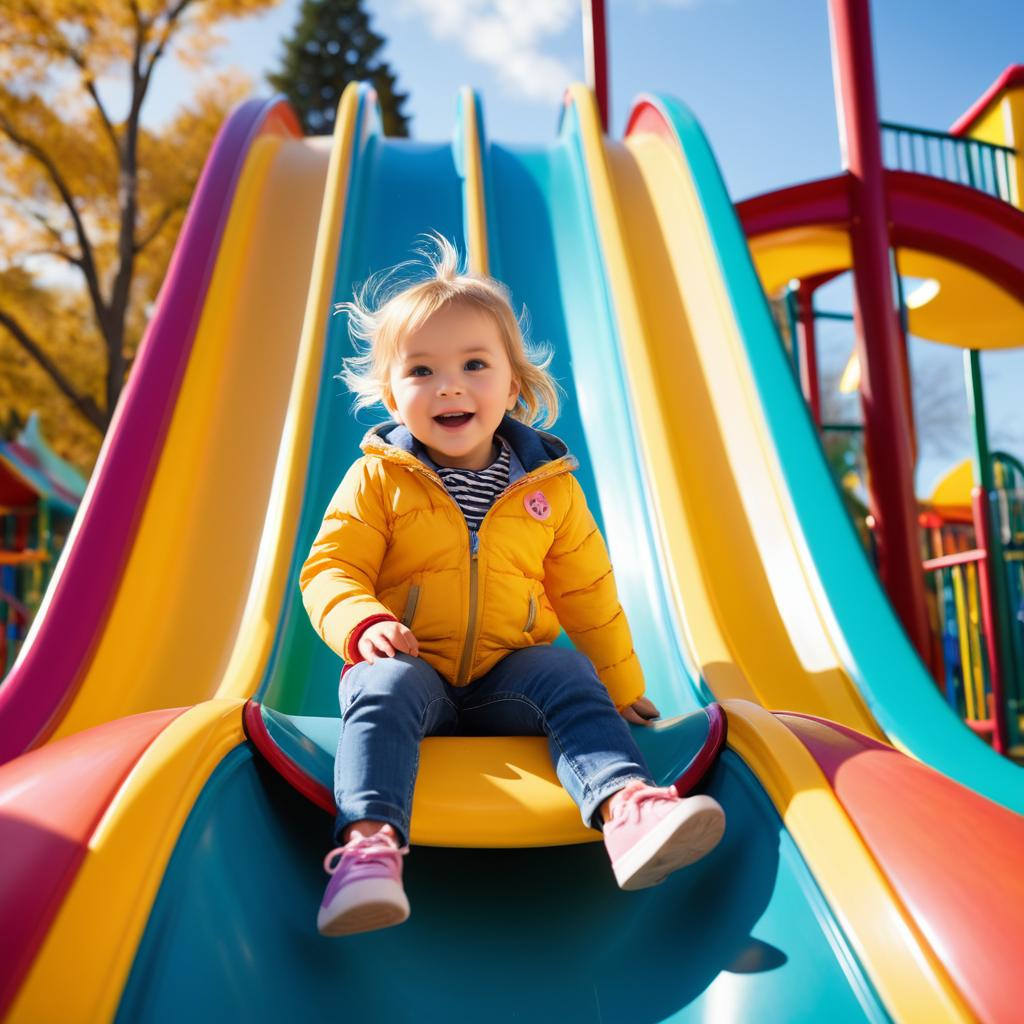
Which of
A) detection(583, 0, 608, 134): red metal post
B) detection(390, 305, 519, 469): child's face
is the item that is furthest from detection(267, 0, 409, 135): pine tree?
detection(390, 305, 519, 469): child's face

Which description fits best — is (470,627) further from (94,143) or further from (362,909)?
(94,143)

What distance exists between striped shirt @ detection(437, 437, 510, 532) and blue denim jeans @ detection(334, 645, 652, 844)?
30 centimetres

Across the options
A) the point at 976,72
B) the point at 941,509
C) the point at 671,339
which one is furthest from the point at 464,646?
the point at 941,509

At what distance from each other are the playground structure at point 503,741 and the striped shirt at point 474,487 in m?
0.49

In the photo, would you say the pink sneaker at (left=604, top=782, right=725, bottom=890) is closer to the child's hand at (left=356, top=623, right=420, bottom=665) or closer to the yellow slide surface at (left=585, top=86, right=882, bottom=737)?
the child's hand at (left=356, top=623, right=420, bottom=665)

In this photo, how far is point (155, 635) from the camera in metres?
2.47

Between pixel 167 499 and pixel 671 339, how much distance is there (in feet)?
6.07

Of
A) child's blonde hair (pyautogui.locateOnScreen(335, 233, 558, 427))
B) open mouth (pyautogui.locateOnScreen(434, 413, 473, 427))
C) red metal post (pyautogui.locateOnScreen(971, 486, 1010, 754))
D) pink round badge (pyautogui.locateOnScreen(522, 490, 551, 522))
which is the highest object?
child's blonde hair (pyautogui.locateOnScreen(335, 233, 558, 427))

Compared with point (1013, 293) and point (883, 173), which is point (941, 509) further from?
point (883, 173)

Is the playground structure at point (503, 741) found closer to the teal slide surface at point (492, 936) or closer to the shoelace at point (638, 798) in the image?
the teal slide surface at point (492, 936)

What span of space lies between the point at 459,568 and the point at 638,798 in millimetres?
605

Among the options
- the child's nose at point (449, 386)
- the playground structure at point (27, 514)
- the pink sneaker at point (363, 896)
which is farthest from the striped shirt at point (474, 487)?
the playground structure at point (27, 514)

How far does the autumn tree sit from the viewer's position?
10.7 m

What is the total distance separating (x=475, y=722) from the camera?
5.84 feet
